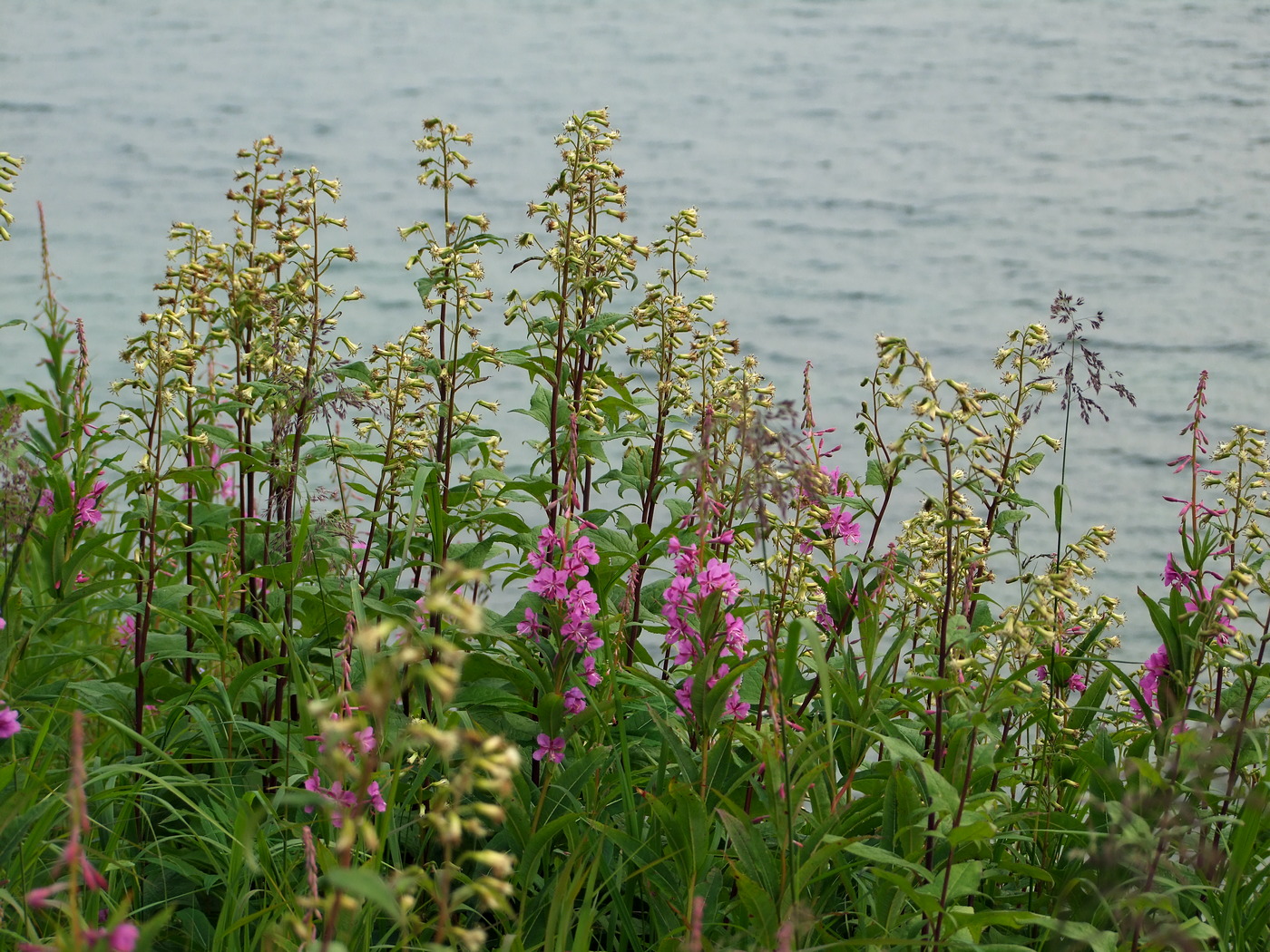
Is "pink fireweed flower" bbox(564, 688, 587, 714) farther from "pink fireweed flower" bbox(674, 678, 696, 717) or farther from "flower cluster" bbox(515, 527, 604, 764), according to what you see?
"pink fireweed flower" bbox(674, 678, 696, 717)

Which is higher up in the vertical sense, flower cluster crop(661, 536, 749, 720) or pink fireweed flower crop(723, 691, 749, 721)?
flower cluster crop(661, 536, 749, 720)

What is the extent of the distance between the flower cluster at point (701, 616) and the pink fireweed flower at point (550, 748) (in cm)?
25

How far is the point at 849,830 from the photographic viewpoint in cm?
230

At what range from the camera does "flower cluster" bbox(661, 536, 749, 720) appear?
6.79ft

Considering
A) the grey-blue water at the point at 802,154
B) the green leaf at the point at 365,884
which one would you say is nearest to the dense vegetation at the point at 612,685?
the green leaf at the point at 365,884

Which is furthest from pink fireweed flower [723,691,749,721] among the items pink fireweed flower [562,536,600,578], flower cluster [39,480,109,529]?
flower cluster [39,480,109,529]

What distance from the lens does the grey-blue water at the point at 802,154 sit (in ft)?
30.5

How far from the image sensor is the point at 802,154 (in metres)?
14.7

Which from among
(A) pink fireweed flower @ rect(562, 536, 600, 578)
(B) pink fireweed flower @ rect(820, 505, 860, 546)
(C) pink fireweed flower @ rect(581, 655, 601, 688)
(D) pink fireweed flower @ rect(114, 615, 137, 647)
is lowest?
(D) pink fireweed flower @ rect(114, 615, 137, 647)

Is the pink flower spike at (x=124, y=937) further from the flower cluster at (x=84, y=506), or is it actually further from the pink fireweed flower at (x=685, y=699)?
the flower cluster at (x=84, y=506)

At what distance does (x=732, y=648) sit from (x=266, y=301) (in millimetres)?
1294

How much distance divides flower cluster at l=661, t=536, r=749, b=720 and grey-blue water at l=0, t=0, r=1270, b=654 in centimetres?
443

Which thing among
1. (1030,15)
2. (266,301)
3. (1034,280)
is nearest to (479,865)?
(266,301)

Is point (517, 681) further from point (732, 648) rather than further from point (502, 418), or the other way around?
point (502, 418)
